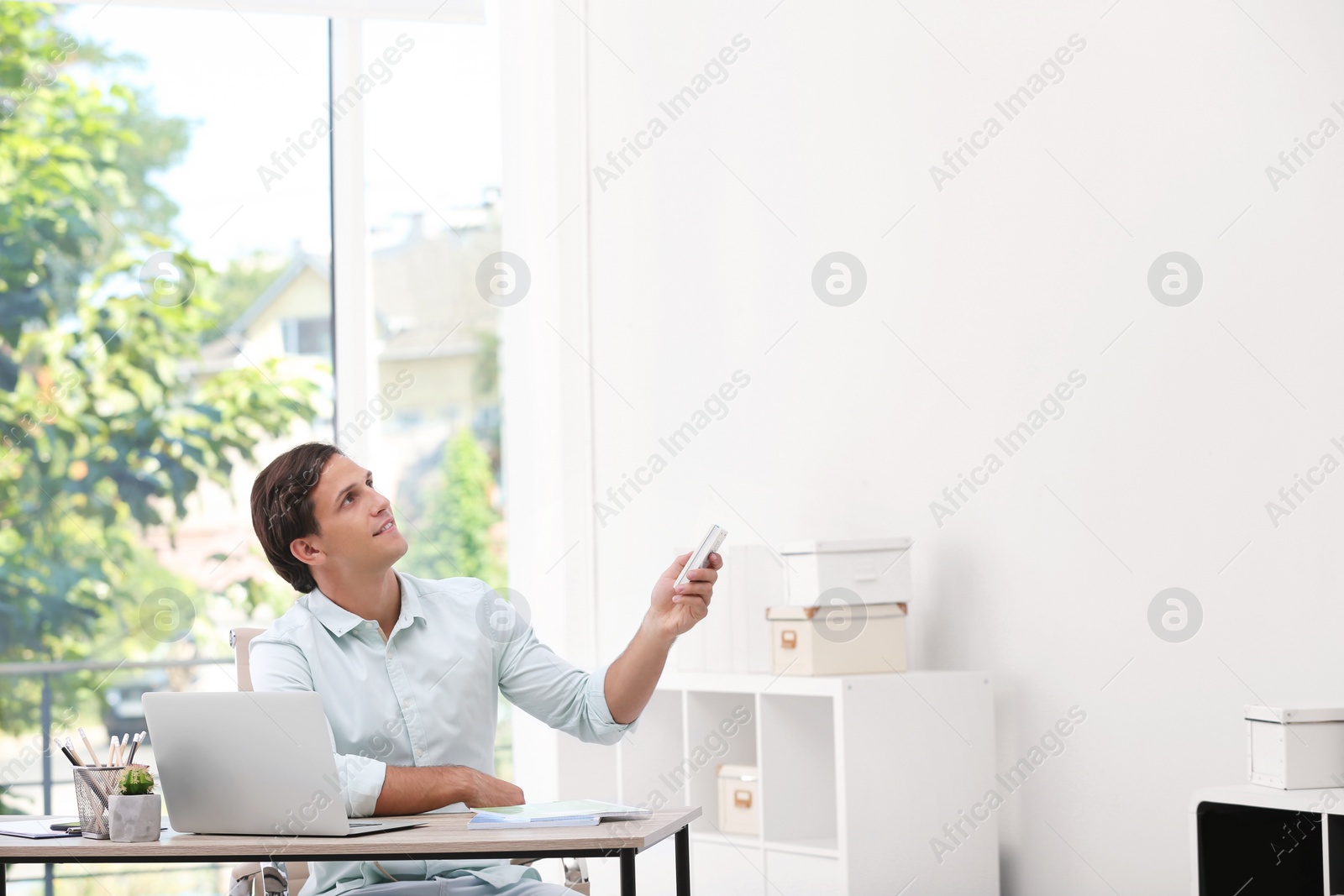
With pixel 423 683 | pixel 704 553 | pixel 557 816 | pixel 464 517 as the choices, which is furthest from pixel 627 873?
pixel 464 517

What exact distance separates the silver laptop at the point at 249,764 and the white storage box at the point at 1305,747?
1281 millimetres

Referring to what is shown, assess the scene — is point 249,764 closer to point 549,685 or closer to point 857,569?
point 549,685

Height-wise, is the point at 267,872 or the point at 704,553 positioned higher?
the point at 704,553

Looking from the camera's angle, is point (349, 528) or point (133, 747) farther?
point (349, 528)

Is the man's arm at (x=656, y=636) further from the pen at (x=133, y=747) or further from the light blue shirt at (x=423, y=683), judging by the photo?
the pen at (x=133, y=747)

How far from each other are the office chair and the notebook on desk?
0.05 meters

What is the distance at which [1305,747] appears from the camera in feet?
6.51

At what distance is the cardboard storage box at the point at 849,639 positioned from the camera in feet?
9.42

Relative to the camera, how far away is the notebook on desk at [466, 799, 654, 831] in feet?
5.61

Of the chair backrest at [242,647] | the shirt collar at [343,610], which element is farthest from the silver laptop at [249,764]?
the chair backrest at [242,647]

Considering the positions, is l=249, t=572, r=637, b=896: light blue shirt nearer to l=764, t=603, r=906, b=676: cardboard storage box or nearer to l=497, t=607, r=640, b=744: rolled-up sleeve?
l=497, t=607, r=640, b=744: rolled-up sleeve

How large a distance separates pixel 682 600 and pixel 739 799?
1.24 m

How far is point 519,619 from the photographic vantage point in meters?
2.23

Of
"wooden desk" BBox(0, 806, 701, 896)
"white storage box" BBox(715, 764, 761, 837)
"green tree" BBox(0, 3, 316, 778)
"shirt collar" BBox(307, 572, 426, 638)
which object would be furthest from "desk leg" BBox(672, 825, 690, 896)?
"green tree" BBox(0, 3, 316, 778)
